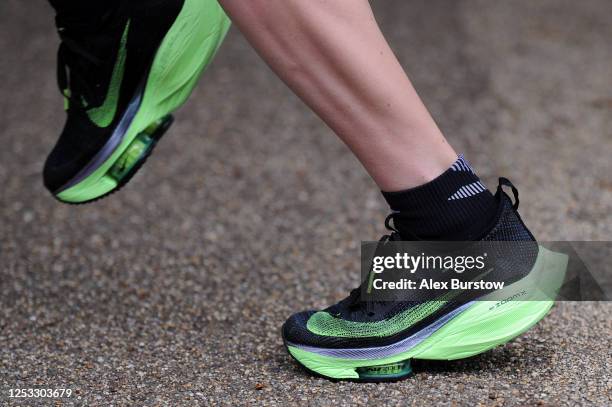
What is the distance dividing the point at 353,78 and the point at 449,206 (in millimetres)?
268

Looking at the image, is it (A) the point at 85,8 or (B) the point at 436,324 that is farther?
(A) the point at 85,8

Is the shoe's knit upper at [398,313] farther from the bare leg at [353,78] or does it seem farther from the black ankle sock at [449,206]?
the bare leg at [353,78]

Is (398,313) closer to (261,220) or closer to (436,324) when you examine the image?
(436,324)

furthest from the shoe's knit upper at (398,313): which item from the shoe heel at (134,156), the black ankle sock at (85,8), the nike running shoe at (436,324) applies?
the black ankle sock at (85,8)

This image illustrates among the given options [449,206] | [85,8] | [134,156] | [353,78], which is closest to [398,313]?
[449,206]

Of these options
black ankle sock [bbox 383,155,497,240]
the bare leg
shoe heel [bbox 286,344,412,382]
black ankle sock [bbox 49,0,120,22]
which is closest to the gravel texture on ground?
shoe heel [bbox 286,344,412,382]

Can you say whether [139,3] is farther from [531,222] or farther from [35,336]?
[531,222]

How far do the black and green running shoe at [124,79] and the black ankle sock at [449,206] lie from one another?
0.55 metres

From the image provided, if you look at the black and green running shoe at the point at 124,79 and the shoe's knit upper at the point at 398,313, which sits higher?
the black and green running shoe at the point at 124,79

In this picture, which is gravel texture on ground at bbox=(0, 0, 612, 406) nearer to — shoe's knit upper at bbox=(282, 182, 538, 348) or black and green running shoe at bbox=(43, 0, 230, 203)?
shoe's knit upper at bbox=(282, 182, 538, 348)

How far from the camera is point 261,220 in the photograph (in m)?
2.65

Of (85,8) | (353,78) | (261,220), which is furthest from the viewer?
(261,220)

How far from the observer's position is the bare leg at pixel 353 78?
1.43m

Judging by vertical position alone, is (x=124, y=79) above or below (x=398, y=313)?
above
